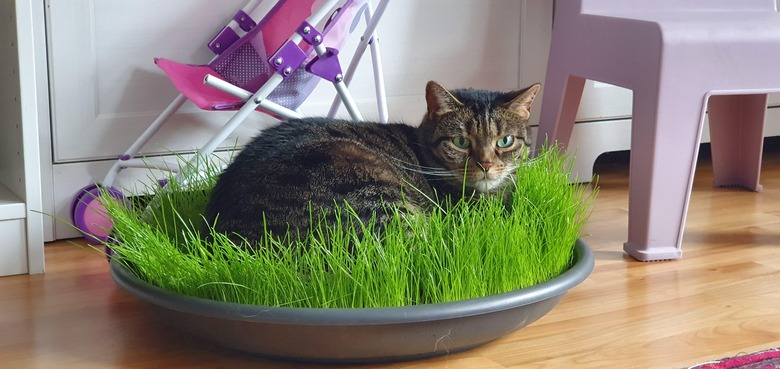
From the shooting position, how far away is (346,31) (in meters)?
2.14

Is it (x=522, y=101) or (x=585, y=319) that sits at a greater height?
(x=522, y=101)

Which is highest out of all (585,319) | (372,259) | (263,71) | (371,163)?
(263,71)

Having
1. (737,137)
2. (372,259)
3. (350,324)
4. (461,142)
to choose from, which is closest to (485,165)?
(461,142)

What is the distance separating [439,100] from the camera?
1.70m

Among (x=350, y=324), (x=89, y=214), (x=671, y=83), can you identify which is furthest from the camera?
(x=89, y=214)

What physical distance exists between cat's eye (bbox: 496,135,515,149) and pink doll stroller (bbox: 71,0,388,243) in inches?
21.2

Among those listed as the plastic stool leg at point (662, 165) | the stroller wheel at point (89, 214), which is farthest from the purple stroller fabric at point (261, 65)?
the plastic stool leg at point (662, 165)

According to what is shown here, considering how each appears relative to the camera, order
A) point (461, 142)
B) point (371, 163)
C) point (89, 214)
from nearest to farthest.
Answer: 1. point (371, 163)
2. point (461, 142)
3. point (89, 214)

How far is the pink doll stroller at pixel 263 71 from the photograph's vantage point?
203 centimetres

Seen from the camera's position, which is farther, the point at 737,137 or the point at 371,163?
the point at 737,137

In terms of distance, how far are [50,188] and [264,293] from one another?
3.15 ft

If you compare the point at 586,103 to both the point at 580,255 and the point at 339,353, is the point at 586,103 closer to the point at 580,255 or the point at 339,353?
the point at 580,255

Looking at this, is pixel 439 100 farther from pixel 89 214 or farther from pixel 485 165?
pixel 89 214

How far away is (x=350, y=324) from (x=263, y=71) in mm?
1159
